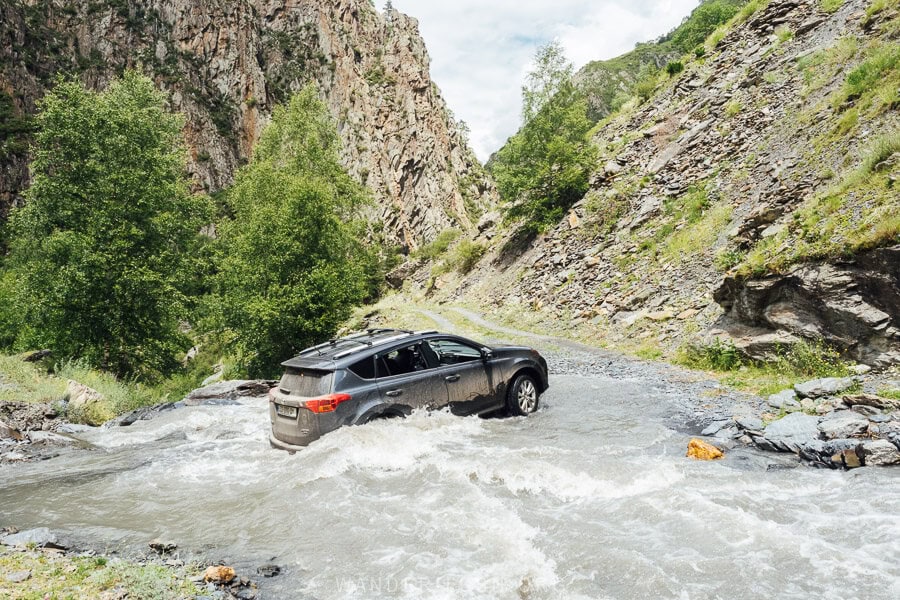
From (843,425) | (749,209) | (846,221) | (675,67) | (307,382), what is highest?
(675,67)

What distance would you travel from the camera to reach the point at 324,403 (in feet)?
22.0

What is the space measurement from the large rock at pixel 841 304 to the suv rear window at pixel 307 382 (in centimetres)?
877

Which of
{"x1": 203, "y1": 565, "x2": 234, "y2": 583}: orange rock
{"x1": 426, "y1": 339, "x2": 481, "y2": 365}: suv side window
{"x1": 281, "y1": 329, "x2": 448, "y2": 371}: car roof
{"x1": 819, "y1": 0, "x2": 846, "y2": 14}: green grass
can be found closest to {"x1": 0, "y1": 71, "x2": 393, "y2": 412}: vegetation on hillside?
{"x1": 281, "y1": 329, "x2": 448, "y2": 371}: car roof

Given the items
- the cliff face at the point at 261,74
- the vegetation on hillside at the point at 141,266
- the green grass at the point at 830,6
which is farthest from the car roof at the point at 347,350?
the cliff face at the point at 261,74

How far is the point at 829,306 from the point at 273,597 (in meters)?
9.94

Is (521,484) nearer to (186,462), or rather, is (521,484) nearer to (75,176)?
(186,462)

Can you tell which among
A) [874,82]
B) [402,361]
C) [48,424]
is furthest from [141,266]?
[874,82]

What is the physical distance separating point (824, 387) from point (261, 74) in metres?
84.6

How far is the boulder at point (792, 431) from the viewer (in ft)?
19.3

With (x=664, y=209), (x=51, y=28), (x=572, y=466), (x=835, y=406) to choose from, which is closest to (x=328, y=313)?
(x=664, y=209)

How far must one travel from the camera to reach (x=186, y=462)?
24.6ft

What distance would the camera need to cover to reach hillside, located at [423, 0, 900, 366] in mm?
9055

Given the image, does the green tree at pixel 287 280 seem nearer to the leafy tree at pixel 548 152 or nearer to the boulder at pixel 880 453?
the leafy tree at pixel 548 152

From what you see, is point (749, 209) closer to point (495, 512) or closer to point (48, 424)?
point (495, 512)
